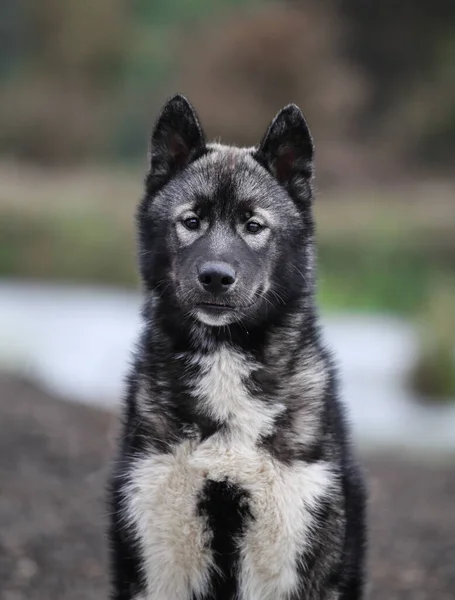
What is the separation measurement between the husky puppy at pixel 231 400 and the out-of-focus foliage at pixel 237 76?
14884 millimetres

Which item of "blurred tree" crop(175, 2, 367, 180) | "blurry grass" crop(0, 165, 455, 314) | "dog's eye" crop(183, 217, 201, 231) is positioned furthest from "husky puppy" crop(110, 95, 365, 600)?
"blurred tree" crop(175, 2, 367, 180)

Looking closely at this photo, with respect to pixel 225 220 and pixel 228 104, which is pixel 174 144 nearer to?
pixel 225 220

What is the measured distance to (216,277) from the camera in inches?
138

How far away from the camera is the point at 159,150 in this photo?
3930 millimetres

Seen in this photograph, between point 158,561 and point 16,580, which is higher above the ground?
point 158,561

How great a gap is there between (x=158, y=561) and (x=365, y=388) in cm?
733

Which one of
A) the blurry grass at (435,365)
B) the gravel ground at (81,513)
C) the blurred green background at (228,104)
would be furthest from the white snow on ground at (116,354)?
the blurred green background at (228,104)

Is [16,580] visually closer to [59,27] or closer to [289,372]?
[289,372]

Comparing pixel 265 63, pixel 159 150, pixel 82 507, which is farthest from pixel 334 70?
pixel 159 150

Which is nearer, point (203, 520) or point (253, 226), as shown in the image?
point (203, 520)

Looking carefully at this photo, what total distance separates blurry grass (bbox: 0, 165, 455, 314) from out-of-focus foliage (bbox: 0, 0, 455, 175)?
1012 mm

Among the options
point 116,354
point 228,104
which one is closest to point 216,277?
point 116,354

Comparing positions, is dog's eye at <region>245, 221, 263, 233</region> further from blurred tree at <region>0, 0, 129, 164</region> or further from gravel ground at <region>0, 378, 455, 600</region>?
blurred tree at <region>0, 0, 129, 164</region>

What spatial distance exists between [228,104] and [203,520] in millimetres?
16802
